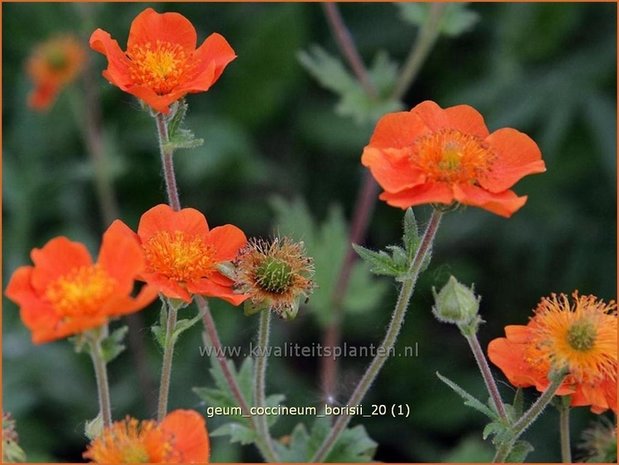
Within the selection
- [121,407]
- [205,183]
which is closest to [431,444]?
[121,407]

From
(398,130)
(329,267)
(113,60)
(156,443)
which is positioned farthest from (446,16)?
(156,443)

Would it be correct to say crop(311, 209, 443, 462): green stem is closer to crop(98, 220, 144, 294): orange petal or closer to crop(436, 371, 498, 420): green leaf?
crop(436, 371, 498, 420): green leaf

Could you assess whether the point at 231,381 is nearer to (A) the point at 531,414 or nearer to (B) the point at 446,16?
(A) the point at 531,414

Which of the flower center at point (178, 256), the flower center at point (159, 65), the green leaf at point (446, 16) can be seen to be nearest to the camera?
the flower center at point (178, 256)

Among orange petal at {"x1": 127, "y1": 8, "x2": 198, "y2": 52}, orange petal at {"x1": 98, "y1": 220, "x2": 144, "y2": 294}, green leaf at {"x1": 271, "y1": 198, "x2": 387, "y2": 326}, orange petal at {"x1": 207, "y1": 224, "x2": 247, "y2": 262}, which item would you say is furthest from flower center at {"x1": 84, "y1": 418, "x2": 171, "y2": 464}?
green leaf at {"x1": 271, "y1": 198, "x2": 387, "y2": 326}

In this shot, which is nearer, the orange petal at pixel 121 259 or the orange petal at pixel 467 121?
the orange petal at pixel 121 259

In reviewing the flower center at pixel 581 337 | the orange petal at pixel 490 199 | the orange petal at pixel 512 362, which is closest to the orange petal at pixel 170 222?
the orange petal at pixel 490 199

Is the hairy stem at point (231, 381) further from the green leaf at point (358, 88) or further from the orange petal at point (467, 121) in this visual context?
the green leaf at point (358, 88)
